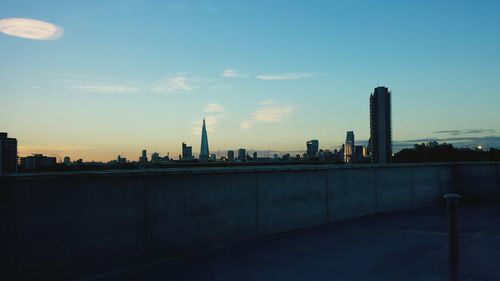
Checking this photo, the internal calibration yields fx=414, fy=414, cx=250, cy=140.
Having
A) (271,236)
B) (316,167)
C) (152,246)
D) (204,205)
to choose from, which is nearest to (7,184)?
(152,246)

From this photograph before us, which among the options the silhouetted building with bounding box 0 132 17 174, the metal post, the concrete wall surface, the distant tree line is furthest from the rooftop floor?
the distant tree line

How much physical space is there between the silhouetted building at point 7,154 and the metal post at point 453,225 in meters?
6.48

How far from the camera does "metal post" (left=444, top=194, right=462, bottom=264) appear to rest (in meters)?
6.24

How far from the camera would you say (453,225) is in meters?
6.31

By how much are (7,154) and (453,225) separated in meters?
6.77

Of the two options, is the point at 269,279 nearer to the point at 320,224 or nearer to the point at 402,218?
the point at 320,224

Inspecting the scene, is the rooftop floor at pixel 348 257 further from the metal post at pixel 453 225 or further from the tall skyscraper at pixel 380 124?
the tall skyscraper at pixel 380 124

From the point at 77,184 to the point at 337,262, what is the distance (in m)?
4.21

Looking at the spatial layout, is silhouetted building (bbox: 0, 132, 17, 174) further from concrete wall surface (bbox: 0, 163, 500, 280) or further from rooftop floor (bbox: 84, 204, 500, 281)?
rooftop floor (bbox: 84, 204, 500, 281)

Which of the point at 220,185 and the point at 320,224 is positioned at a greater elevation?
the point at 220,185

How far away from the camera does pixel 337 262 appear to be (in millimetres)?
6703

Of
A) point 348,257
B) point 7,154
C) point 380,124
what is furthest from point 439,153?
point 7,154

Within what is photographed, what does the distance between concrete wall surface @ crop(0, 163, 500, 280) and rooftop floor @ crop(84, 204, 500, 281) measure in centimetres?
37

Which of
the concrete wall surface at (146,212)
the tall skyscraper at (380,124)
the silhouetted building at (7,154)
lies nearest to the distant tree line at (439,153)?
the tall skyscraper at (380,124)
